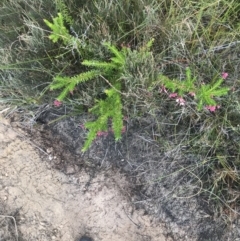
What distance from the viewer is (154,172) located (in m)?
2.28

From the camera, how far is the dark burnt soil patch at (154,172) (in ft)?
7.27

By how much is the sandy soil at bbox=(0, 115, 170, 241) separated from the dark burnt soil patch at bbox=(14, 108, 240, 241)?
6 cm

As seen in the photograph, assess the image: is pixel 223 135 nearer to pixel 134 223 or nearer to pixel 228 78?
pixel 228 78

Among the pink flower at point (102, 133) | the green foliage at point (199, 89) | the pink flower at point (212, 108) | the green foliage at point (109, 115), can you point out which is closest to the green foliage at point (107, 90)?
the green foliage at point (109, 115)

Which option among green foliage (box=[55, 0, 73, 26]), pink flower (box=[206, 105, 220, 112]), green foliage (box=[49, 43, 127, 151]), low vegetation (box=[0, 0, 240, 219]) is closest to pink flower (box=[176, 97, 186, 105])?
Result: low vegetation (box=[0, 0, 240, 219])

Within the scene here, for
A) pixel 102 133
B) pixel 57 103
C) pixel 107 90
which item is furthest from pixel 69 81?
pixel 102 133

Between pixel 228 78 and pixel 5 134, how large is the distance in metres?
1.32

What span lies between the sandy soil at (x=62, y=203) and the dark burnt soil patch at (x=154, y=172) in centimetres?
6

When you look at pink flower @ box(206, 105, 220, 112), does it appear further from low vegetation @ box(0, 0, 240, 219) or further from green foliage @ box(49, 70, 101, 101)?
green foliage @ box(49, 70, 101, 101)

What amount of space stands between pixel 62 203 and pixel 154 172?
56 cm

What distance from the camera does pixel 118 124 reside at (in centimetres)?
193

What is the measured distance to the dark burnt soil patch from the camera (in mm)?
2215

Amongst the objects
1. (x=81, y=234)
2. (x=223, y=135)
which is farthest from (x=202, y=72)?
(x=81, y=234)

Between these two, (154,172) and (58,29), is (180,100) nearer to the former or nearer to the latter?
(154,172)
